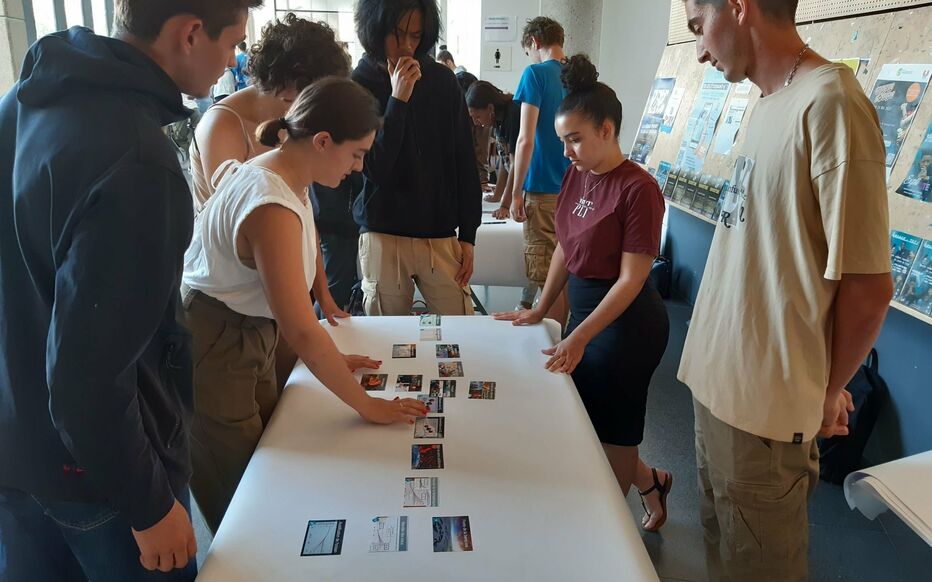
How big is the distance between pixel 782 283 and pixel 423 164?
112 centimetres

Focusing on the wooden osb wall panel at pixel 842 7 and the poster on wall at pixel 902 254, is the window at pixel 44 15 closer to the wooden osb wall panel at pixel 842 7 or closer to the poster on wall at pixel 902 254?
the wooden osb wall panel at pixel 842 7

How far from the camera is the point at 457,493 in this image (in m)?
0.96

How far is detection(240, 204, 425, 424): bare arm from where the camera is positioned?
1.03 metres

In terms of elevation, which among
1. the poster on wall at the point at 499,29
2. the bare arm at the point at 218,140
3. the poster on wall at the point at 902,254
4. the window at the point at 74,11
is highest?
the poster on wall at the point at 499,29

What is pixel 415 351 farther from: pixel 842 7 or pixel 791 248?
pixel 842 7

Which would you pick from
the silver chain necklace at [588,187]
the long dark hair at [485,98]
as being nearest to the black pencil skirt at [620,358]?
the silver chain necklace at [588,187]

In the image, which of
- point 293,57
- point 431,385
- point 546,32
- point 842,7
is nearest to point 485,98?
point 546,32

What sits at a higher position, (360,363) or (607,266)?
(607,266)

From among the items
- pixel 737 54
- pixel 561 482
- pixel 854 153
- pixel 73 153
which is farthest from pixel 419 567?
pixel 737 54

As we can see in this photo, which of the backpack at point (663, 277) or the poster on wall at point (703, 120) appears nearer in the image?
the poster on wall at point (703, 120)

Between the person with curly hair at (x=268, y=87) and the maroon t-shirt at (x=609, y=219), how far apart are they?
2.16 ft

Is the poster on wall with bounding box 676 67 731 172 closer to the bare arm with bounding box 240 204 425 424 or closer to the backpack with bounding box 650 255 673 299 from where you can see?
the backpack with bounding box 650 255 673 299

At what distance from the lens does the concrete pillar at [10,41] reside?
2.31 m

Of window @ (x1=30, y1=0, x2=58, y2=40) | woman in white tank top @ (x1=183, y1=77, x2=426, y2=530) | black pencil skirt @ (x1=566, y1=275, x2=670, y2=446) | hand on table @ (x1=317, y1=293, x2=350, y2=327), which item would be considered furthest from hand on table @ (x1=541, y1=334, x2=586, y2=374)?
window @ (x1=30, y1=0, x2=58, y2=40)
